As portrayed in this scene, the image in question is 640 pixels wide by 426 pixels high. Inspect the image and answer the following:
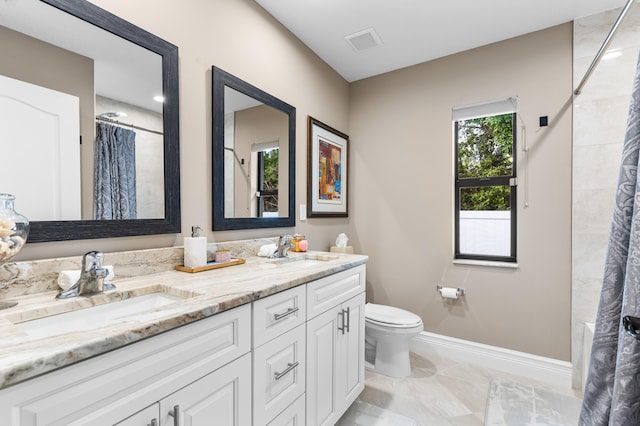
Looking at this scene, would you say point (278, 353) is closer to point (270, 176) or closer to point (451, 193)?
point (270, 176)

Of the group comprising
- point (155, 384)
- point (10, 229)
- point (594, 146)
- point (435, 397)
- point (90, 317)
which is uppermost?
point (594, 146)

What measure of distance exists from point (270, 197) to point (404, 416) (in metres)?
1.57

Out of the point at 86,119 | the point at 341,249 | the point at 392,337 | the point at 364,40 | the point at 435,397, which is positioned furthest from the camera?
the point at 341,249

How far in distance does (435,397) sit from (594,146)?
1975 mm

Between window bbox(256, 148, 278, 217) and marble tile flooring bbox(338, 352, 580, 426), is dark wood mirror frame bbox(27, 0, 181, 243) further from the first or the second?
marble tile flooring bbox(338, 352, 580, 426)

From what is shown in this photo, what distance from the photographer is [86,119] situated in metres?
1.16

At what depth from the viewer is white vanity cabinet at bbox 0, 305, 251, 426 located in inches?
23.5

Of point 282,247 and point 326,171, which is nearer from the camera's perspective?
point 282,247

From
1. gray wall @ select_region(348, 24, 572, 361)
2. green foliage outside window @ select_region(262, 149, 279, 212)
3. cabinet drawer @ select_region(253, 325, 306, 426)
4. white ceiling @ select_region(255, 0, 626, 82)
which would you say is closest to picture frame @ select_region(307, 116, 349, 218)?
gray wall @ select_region(348, 24, 572, 361)

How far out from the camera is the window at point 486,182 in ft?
7.94

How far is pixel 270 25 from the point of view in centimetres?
207

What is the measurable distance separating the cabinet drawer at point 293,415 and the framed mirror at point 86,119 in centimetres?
94

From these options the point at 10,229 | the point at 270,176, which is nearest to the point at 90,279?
the point at 10,229

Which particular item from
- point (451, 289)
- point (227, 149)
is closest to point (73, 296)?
point (227, 149)
